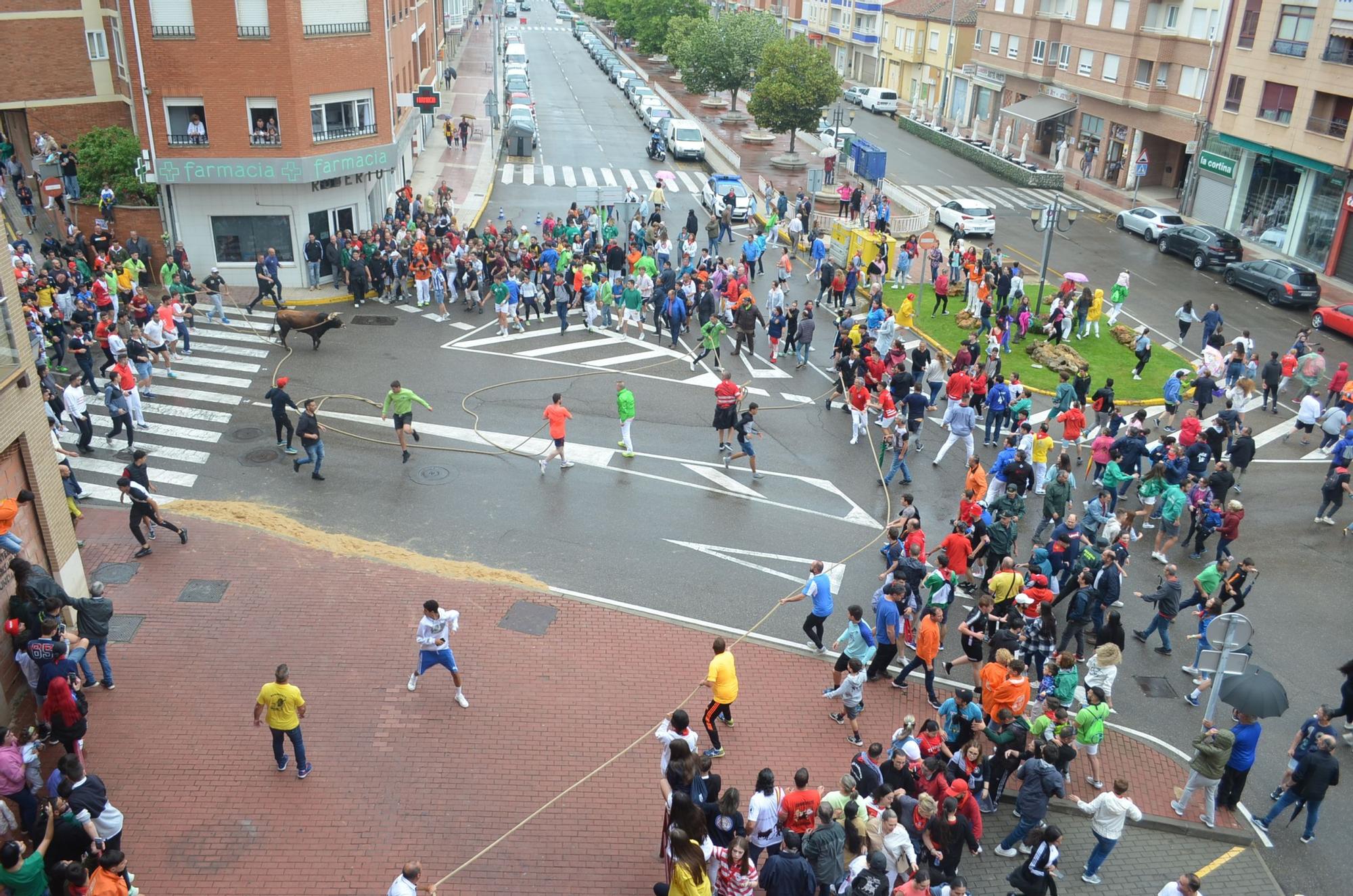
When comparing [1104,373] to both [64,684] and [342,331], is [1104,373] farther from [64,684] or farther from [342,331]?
[64,684]

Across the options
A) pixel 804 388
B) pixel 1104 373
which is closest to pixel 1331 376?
pixel 1104 373

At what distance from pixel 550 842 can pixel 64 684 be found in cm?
565

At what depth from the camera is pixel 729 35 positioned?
6069 centimetres

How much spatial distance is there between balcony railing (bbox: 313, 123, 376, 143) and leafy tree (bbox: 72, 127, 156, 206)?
499cm

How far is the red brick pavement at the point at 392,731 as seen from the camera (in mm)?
11039

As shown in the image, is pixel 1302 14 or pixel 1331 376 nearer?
pixel 1331 376

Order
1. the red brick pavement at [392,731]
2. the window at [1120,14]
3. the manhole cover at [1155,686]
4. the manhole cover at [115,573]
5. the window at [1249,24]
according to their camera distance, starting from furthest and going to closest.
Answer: the window at [1120,14]
the window at [1249,24]
the manhole cover at [115,573]
the manhole cover at [1155,686]
the red brick pavement at [392,731]

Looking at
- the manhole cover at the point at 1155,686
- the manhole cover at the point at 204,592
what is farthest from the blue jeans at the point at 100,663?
the manhole cover at the point at 1155,686

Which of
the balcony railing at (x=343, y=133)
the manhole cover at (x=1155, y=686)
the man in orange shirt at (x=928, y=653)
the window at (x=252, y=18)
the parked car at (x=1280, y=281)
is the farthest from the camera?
the parked car at (x=1280, y=281)

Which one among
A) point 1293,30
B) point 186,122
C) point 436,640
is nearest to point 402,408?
point 436,640

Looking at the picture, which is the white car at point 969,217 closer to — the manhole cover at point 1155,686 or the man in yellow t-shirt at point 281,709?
the manhole cover at point 1155,686

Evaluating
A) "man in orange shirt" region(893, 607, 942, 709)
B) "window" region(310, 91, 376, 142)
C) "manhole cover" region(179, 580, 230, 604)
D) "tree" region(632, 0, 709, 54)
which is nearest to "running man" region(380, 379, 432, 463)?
"manhole cover" region(179, 580, 230, 604)

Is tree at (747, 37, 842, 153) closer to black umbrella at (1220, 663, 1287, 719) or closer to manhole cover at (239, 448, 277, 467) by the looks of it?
manhole cover at (239, 448, 277, 467)

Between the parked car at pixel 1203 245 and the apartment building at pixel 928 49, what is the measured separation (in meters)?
29.9
